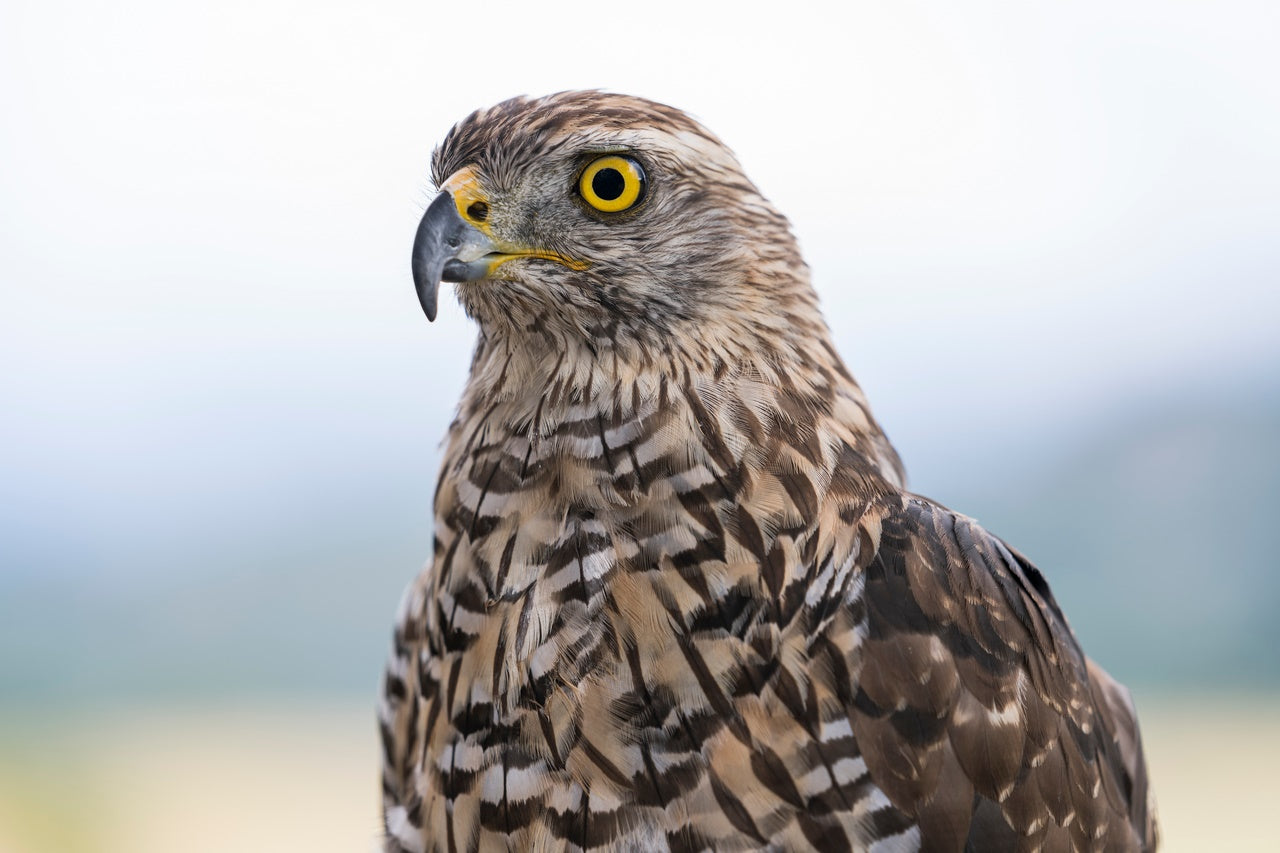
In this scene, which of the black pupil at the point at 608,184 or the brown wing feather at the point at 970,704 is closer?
the brown wing feather at the point at 970,704

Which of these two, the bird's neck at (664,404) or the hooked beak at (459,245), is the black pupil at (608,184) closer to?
the hooked beak at (459,245)

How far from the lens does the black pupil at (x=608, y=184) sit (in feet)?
5.69

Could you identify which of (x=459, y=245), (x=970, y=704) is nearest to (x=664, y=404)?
(x=459, y=245)

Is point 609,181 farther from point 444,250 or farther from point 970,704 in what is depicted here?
point 970,704

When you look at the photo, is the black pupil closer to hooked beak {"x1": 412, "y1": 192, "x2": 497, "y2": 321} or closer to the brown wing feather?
hooked beak {"x1": 412, "y1": 192, "x2": 497, "y2": 321}

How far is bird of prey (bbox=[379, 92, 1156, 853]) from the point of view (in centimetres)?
159

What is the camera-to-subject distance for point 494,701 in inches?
66.7

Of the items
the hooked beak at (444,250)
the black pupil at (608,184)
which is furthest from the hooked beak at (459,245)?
the black pupil at (608,184)

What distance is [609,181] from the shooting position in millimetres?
1739

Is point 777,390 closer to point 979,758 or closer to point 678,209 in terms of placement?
point 678,209

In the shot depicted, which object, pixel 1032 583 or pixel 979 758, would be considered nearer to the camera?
pixel 979 758

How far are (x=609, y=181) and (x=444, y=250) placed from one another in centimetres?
28

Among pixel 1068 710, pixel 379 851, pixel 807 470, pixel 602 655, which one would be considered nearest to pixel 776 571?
pixel 807 470

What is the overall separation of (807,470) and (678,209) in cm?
45
